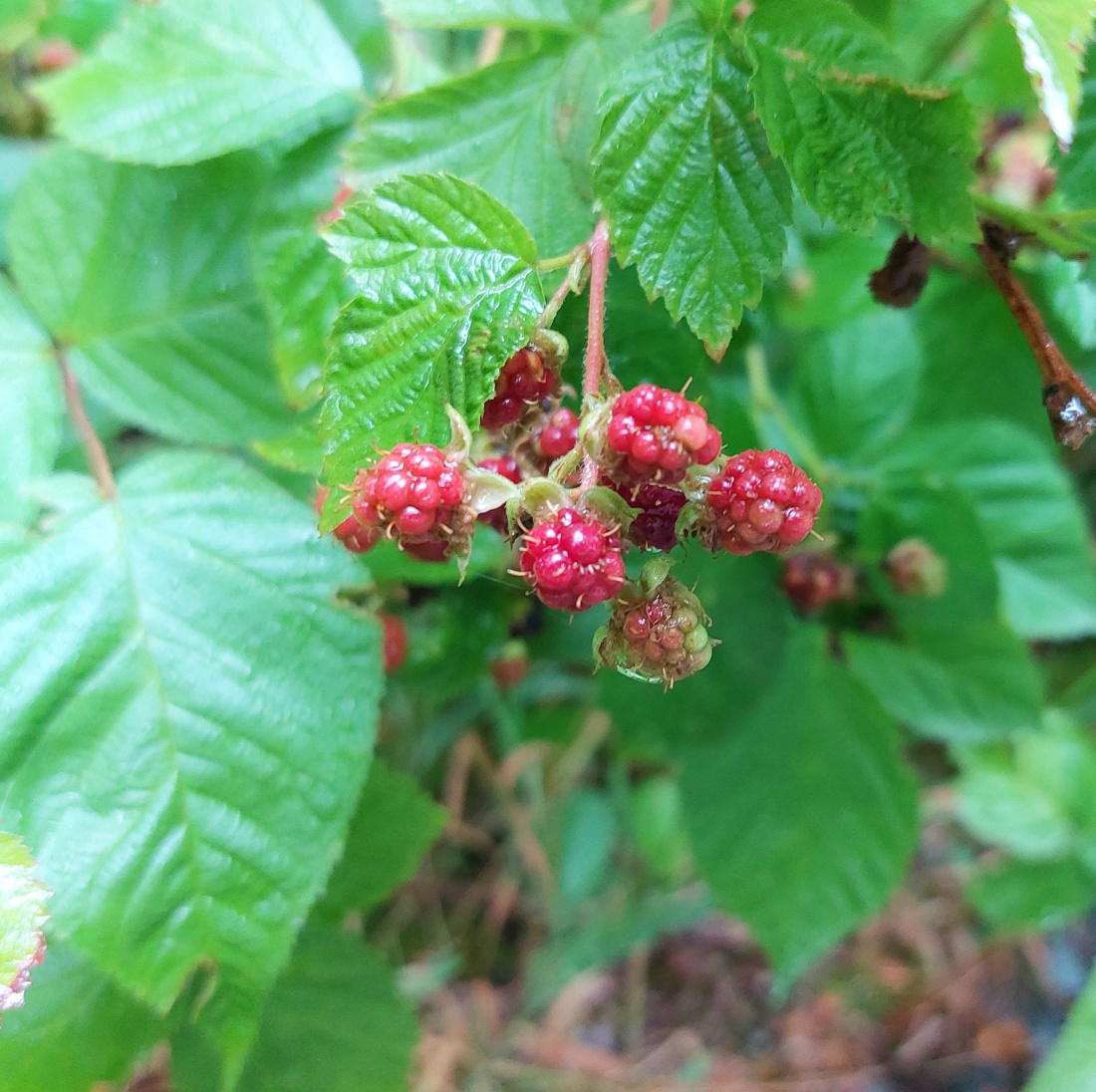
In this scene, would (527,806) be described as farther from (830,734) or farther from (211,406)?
(211,406)

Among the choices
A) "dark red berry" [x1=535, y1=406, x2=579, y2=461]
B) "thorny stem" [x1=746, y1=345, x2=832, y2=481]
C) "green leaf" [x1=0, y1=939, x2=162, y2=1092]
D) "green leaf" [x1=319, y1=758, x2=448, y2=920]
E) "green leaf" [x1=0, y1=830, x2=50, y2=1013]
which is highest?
"thorny stem" [x1=746, y1=345, x2=832, y2=481]

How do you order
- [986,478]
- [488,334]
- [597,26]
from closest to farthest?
[488,334] → [597,26] → [986,478]

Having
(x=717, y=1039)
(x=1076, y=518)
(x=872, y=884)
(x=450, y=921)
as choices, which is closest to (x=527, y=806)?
(x=450, y=921)

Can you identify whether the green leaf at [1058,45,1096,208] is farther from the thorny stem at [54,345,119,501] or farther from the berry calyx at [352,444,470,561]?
the thorny stem at [54,345,119,501]

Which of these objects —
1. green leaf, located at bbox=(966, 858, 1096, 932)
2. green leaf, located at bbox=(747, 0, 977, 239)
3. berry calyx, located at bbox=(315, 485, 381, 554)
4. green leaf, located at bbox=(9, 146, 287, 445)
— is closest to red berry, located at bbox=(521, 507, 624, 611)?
berry calyx, located at bbox=(315, 485, 381, 554)

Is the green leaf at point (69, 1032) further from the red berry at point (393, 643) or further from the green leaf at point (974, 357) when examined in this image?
the green leaf at point (974, 357)
